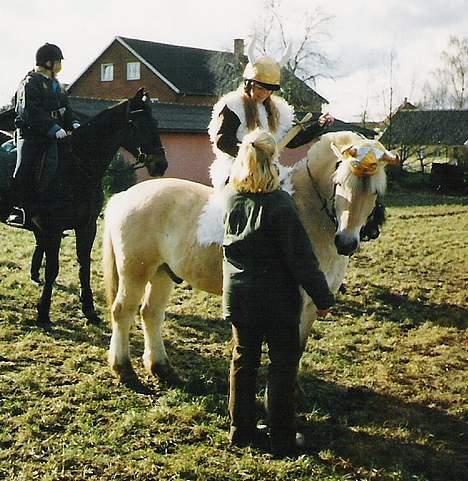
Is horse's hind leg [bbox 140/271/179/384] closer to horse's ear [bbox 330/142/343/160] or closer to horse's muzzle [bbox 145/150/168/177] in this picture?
horse's ear [bbox 330/142/343/160]

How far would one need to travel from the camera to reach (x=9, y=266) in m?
10.3

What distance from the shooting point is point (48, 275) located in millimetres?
7348

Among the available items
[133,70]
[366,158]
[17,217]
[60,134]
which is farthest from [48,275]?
[133,70]

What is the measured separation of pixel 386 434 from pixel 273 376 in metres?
1.14

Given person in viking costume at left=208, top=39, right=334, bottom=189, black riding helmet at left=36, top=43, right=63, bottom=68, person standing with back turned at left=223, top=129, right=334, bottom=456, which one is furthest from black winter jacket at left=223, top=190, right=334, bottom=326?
black riding helmet at left=36, top=43, right=63, bottom=68

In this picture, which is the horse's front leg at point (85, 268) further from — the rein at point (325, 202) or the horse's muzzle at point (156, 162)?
the rein at point (325, 202)

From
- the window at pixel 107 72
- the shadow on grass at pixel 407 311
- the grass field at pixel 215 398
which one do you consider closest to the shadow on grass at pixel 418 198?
the shadow on grass at pixel 407 311

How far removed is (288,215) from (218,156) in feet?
4.80

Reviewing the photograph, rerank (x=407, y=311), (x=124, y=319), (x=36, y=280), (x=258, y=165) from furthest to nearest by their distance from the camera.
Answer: (x=36, y=280) < (x=407, y=311) < (x=124, y=319) < (x=258, y=165)

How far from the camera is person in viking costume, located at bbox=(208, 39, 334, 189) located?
16.1ft

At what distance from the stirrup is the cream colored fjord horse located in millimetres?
2360

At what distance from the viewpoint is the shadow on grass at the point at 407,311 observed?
7.89m

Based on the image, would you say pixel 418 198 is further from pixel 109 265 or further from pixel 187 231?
pixel 187 231

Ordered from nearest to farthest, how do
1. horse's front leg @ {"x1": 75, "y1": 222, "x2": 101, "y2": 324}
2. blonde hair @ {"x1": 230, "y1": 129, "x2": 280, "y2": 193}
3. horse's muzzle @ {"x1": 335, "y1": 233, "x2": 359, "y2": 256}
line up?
blonde hair @ {"x1": 230, "y1": 129, "x2": 280, "y2": 193} < horse's muzzle @ {"x1": 335, "y1": 233, "x2": 359, "y2": 256} < horse's front leg @ {"x1": 75, "y1": 222, "x2": 101, "y2": 324}
